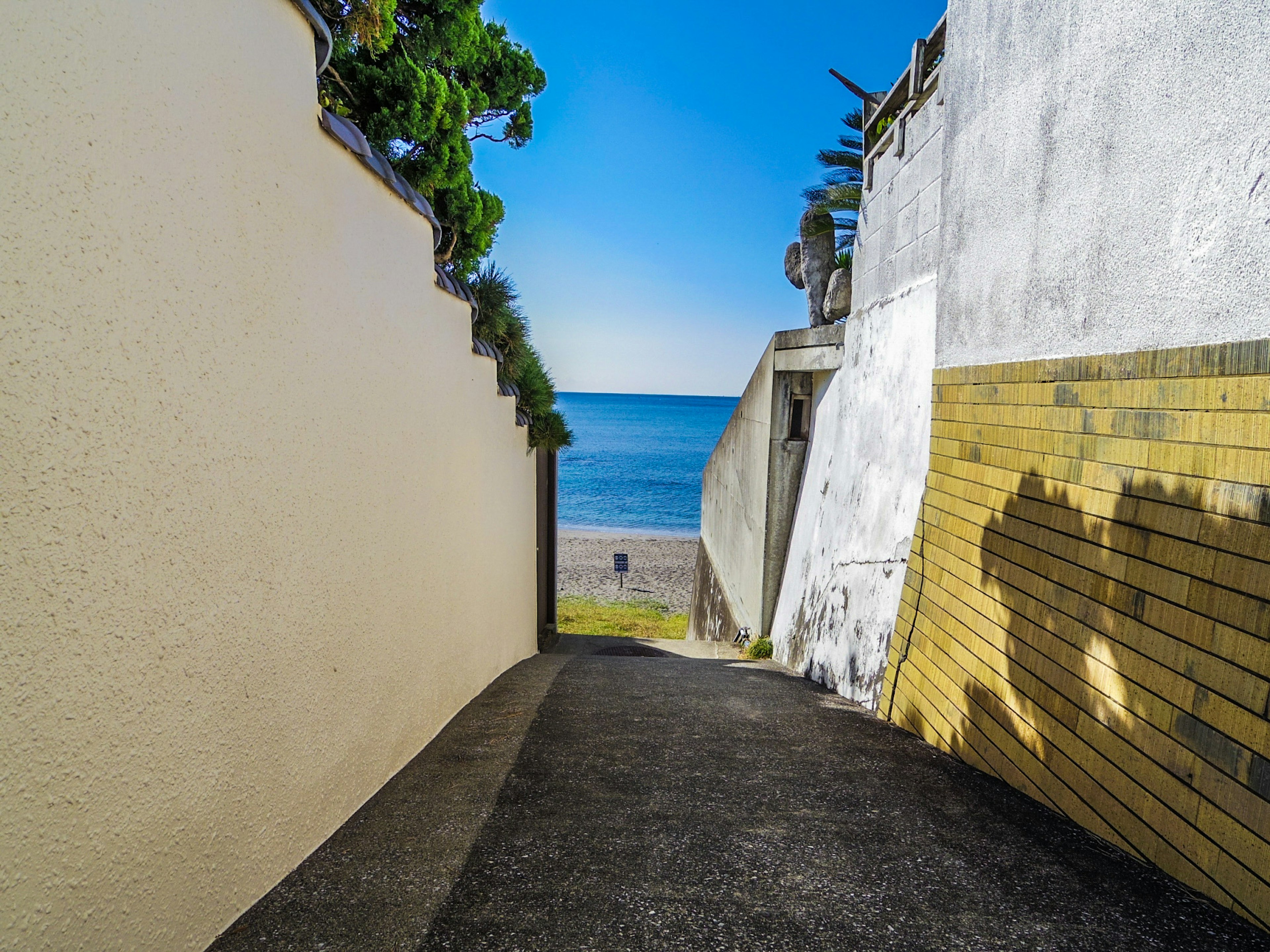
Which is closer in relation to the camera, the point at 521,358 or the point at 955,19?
the point at 955,19

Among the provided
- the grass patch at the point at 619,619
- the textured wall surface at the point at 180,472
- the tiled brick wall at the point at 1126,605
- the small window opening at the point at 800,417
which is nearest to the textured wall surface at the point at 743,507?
the small window opening at the point at 800,417

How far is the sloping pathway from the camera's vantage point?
233cm

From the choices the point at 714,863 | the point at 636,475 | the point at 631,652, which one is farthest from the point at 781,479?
the point at 636,475

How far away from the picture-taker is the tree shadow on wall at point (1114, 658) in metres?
2.33

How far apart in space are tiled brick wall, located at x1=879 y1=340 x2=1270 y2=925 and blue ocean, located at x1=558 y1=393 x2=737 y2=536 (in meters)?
6.85

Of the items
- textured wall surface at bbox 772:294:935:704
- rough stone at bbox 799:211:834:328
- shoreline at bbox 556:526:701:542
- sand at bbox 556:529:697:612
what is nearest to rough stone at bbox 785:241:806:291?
rough stone at bbox 799:211:834:328

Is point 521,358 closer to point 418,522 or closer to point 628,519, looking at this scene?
point 418,522

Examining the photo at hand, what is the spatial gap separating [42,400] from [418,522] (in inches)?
111

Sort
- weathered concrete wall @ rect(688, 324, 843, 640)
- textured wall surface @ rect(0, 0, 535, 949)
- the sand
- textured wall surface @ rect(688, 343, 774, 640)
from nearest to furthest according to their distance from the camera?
textured wall surface @ rect(0, 0, 535, 949) → weathered concrete wall @ rect(688, 324, 843, 640) → textured wall surface @ rect(688, 343, 774, 640) → the sand

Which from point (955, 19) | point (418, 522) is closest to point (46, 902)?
point (418, 522)

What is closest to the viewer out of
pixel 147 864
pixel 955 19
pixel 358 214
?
pixel 147 864

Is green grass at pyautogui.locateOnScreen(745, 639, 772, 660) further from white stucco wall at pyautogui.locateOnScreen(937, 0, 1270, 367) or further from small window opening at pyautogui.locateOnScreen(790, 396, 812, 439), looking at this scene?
white stucco wall at pyautogui.locateOnScreen(937, 0, 1270, 367)

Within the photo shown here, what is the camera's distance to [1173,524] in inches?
102

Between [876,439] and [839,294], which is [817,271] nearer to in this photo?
[839,294]
